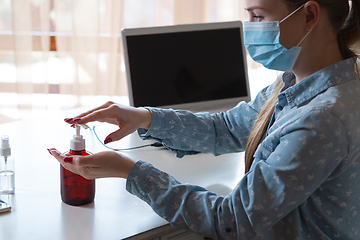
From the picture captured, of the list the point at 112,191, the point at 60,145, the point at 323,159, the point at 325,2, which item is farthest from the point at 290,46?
the point at 60,145

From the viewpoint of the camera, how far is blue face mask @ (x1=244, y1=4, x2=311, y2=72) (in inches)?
32.2

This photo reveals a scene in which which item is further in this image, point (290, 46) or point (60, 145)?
point (60, 145)

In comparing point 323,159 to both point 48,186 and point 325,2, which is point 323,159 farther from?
point 48,186

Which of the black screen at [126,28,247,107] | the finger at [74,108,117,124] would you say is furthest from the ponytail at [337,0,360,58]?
the black screen at [126,28,247,107]

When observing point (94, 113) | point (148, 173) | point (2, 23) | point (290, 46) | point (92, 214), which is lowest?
point (92, 214)

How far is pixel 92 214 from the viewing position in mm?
831

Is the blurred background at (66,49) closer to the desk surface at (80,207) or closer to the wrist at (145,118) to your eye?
the desk surface at (80,207)

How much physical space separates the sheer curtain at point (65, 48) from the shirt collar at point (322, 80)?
2.07m

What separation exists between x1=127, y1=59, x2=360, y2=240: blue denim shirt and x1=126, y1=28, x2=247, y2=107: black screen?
677 millimetres

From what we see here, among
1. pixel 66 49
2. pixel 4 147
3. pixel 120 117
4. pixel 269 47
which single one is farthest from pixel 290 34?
pixel 66 49

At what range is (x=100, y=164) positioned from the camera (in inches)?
30.1

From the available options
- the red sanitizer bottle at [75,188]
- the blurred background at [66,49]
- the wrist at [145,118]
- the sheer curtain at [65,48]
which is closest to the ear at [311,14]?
the wrist at [145,118]

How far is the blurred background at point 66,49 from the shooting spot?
2488 millimetres

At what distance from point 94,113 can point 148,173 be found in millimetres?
221
